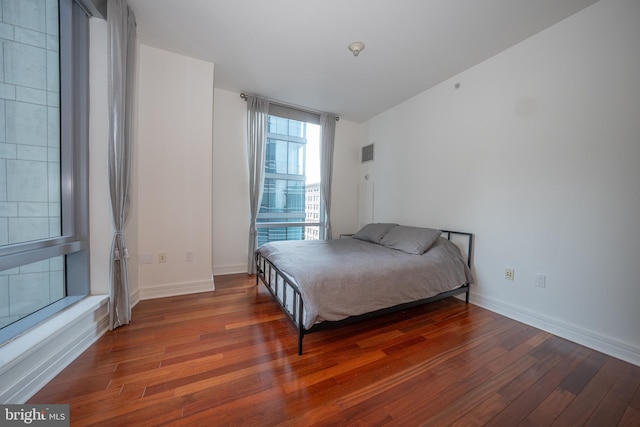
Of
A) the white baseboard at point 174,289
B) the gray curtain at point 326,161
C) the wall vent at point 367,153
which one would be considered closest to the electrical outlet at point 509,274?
the gray curtain at point 326,161

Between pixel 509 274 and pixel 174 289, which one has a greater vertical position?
pixel 509 274

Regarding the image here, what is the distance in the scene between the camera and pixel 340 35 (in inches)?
83.0

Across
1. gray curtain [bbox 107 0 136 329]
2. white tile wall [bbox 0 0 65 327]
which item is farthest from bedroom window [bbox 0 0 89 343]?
gray curtain [bbox 107 0 136 329]

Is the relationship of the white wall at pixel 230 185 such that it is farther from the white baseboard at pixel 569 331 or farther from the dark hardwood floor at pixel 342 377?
the white baseboard at pixel 569 331

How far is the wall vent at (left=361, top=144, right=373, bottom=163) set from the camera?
13.3 ft

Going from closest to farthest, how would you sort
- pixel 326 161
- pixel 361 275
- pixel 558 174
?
pixel 361 275 < pixel 558 174 < pixel 326 161

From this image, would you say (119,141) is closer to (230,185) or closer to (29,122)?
(29,122)

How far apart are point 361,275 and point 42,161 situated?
240cm

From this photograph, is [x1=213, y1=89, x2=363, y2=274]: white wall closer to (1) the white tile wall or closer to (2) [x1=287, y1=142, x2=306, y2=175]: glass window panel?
(2) [x1=287, y1=142, x2=306, y2=175]: glass window panel

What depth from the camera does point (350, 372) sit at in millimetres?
1409

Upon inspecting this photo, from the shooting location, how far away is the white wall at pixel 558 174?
1.61 metres

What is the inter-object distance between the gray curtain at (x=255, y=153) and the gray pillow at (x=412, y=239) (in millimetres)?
1906

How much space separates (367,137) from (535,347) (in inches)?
141

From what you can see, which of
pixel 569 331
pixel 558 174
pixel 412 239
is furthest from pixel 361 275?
pixel 558 174
